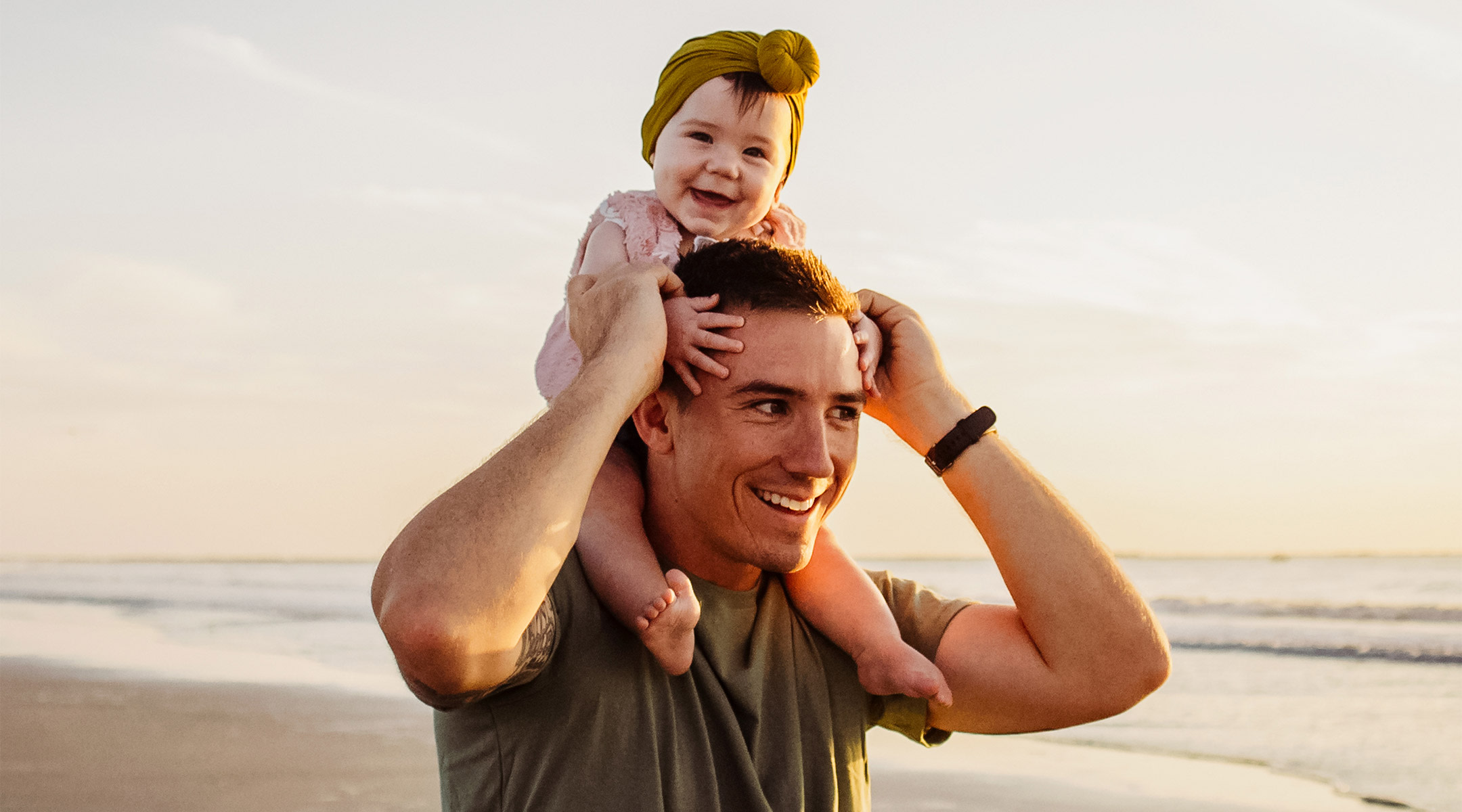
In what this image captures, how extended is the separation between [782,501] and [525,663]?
28.7 inches

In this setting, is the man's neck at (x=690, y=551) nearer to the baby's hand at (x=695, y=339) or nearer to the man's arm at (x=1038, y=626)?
the baby's hand at (x=695, y=339)

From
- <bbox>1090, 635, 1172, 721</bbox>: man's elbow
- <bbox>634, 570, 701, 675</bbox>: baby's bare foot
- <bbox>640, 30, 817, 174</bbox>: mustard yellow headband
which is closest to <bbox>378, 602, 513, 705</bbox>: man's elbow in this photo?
<bbox>634, 570, 701, 675</bbox>: baby's bare foot

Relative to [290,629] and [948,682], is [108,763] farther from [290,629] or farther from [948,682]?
[290,629]

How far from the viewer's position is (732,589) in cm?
274

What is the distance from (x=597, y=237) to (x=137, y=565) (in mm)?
36078

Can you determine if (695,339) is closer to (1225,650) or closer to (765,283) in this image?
(765,283)

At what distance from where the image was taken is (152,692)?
31.7 ft

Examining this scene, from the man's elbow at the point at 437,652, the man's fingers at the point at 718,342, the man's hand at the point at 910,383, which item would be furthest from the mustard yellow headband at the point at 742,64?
the man's elbow at the point at 437,652

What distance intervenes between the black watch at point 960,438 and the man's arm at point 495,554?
927 millimetres

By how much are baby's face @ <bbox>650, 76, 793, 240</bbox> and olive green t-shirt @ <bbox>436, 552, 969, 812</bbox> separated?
118cm

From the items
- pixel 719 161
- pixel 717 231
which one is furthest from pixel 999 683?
pixel 719 161

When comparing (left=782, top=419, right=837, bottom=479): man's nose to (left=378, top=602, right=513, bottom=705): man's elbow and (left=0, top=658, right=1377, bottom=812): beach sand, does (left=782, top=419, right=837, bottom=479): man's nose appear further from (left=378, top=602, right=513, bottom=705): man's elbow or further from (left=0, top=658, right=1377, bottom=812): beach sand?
(left=0, top=658, right=1377, bottom=812): beach sand

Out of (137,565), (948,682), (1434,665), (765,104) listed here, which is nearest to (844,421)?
(948,682)

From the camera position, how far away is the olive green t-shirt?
2.29 meters
